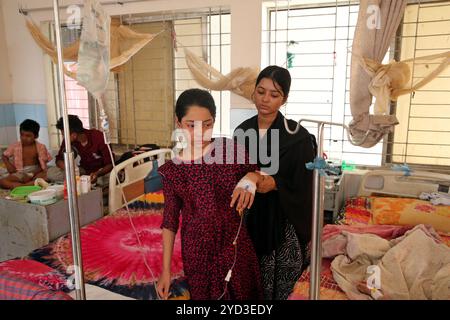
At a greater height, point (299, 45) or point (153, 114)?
point (299, 45)

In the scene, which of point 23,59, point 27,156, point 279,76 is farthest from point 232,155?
point 23,59

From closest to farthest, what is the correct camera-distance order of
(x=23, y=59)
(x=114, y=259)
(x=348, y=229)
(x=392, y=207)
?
(x=114, y=259)
(x=348, y=229)
(x=392, y=207)
(x=23, y=59)

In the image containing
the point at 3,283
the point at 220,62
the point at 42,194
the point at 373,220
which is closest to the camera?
the point at 3,283

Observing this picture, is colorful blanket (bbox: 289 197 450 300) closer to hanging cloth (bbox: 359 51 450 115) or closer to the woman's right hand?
the woman's right hand

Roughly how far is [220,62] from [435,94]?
83.4 inches

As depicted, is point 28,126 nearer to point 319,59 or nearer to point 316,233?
point 319,59

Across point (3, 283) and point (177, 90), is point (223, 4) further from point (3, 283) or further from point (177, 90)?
point (3, 283)

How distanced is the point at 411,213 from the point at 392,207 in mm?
135

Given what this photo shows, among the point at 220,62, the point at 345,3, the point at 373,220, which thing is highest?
the point at 345,3

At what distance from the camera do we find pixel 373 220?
2643mm

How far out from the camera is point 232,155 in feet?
4.60

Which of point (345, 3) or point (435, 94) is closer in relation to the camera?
point (435, 94)

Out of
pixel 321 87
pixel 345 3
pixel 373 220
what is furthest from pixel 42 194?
pixel 345 3

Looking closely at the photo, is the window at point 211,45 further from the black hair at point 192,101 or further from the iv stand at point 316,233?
the iv stand at point 316,233
